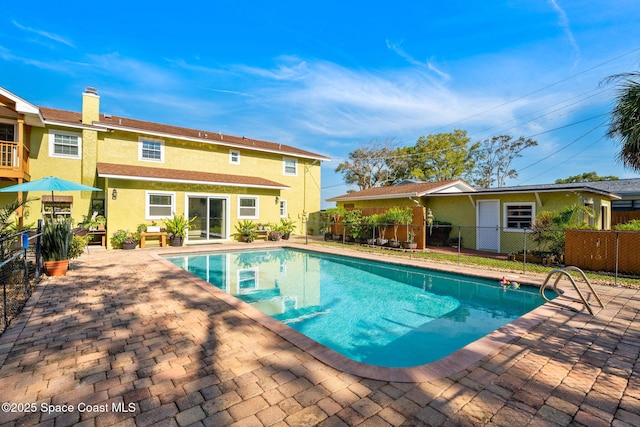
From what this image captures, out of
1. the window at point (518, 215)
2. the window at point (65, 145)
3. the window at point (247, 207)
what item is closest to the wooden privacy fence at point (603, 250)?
the window at point (518, 215)

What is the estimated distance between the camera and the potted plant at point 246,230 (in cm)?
1655

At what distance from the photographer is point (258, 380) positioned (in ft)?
9.59

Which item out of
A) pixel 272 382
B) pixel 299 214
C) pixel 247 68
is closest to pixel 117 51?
pixel 247 68

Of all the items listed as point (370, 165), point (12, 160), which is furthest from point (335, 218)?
point (370, 165)

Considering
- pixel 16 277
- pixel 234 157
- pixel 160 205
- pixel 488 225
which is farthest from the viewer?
pixel 234 157

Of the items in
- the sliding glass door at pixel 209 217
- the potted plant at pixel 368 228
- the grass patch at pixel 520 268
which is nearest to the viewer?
the grass patch at pixel 520 268

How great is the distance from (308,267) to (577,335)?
318 inches

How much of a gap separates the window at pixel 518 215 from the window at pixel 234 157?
15331 mm

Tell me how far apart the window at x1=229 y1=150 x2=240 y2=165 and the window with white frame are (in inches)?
129

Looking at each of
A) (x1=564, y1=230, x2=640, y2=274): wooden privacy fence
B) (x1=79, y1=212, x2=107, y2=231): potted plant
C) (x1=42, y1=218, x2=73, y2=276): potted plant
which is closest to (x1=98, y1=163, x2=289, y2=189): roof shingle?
(x1=79, y1=212, x2=107, y2=231): potted plant

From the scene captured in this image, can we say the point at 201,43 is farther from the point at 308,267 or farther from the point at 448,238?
the point at 448,238

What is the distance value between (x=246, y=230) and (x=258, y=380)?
14.1m

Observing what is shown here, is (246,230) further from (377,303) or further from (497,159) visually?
(497,159)

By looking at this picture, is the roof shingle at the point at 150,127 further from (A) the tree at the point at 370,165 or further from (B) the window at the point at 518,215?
(A) the tree at the point at 370,165
